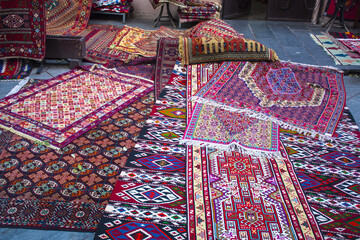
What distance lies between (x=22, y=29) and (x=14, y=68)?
17.0 inches

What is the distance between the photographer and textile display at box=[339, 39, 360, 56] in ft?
15.9

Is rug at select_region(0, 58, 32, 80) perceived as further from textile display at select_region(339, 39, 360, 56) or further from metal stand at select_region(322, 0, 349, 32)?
metal stand at select_region(322, 0, 349, 32)

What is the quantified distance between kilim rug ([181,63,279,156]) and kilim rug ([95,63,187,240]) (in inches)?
4.8

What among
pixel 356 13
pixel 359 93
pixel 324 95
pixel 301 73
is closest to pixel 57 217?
pixel 324 95

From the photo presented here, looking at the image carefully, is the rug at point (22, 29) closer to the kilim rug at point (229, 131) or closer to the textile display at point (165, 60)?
the textile display at point (165, 60)

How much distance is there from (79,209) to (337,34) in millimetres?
5088

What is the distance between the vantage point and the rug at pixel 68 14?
16.8 feet

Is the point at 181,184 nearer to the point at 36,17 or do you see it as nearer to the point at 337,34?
the point at 36,17

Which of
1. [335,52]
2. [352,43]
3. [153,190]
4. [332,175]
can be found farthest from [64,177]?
[352,43]

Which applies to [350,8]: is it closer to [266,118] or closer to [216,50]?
[216,50]

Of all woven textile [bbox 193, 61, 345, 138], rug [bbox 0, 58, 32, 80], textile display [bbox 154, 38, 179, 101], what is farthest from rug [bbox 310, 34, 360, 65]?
rug [bbox 0, 58, 32, 80]

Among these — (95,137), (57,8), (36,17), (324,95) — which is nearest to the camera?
(95,137)

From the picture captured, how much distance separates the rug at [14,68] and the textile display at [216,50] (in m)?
1.70

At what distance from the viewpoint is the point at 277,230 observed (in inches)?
76.9
